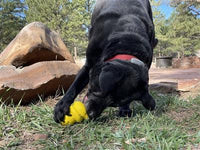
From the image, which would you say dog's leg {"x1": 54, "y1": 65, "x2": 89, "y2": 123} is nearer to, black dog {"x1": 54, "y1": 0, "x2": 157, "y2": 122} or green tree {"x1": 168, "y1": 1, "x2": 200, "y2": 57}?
black dog {"x1": 54, "y1": 0, "x2": 157, "y2": 122}

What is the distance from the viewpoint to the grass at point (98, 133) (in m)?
1.69

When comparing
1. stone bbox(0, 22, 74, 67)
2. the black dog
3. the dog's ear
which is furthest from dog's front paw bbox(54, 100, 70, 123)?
stone bbox(0, 22, 74, 67)

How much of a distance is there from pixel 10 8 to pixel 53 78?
→ 2040 cm

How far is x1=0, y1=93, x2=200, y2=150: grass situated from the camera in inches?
66.6

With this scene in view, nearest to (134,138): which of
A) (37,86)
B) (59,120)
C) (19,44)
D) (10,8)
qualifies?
(59,120)

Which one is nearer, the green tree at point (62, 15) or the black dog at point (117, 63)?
the black dog at point (117, 63)

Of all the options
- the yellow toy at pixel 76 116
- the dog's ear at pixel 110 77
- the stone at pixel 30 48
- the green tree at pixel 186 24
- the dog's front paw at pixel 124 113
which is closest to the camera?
the dog's ear at pixel 110 77

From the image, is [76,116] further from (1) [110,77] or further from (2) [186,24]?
(2) [186,24]

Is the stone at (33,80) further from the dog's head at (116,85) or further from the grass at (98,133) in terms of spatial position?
the dog's head at (116,85)

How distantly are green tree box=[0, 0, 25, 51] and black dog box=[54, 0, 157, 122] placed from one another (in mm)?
18937

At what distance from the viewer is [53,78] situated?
323cm

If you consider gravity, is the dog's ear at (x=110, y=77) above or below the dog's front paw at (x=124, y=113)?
above

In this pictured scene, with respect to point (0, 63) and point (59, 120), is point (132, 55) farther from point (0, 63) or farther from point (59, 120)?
point (0, 63)

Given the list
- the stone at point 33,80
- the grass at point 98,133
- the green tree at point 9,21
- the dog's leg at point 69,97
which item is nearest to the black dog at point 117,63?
the dog's leg at point 69,97
